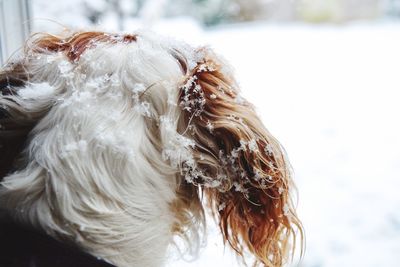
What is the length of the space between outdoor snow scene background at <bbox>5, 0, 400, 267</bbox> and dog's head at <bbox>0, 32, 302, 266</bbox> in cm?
11

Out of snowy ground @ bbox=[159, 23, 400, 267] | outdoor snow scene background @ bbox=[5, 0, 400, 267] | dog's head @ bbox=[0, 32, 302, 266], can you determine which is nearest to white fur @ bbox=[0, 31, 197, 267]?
dog's head @ bbox=[0, 32, 302, 266]

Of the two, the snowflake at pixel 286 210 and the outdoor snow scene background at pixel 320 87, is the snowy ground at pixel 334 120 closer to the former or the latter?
the outdoor snow scene background at pixel 320 87

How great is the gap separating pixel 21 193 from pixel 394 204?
5.64 ft

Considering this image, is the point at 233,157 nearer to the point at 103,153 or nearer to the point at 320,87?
the point at 103,153

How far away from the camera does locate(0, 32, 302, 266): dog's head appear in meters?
0.64

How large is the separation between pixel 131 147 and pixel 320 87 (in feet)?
8.68

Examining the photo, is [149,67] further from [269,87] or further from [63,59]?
[269,87]

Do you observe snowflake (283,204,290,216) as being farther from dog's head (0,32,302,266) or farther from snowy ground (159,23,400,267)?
snowy ground (159,23,400,267)

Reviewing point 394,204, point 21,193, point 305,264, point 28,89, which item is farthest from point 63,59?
point 394,204

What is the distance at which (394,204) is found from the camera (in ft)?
6.51

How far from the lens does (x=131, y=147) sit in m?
0.66

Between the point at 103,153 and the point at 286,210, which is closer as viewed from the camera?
the point at 103,153

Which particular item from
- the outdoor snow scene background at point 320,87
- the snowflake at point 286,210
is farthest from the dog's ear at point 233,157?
the outdoor snow scene background at point 320,87

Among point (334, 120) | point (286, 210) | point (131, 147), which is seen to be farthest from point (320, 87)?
point (131, 147)
